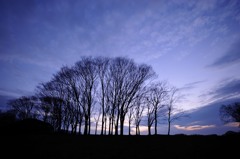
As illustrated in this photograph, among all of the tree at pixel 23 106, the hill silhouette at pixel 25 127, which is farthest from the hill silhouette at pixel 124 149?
the tree at pixel 23 106

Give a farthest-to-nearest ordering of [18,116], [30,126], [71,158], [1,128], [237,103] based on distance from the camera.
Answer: [18,116]
[237,103]
[30,126]
[1,128]
[71,158]

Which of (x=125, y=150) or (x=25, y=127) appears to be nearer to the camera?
Answer: (x=125, y=150)

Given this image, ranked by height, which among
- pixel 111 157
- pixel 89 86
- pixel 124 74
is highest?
pixel 124 74

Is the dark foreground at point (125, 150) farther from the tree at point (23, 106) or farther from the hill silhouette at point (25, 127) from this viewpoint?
the tree at point (23, 106)

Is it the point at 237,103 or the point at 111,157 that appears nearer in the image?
the point at 111,157

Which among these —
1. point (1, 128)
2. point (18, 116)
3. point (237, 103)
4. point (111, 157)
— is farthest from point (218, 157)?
point (18, 116)

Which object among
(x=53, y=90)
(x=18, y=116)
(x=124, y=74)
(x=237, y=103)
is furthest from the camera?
(x=18, y=116)

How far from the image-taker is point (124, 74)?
27.0m

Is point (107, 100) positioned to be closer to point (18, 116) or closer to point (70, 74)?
point (70, 74)

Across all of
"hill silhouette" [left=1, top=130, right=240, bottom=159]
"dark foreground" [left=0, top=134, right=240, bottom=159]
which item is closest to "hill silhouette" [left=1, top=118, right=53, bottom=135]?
"hill silhouette" [left=1, top=130, right=240, bottom=159]

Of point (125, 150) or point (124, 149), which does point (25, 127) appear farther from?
point (125, 150)

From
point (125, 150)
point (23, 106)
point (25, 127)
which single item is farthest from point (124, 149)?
point (23, 106)

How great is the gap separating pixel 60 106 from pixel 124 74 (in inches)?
745

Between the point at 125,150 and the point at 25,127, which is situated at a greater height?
the point at 25,127
